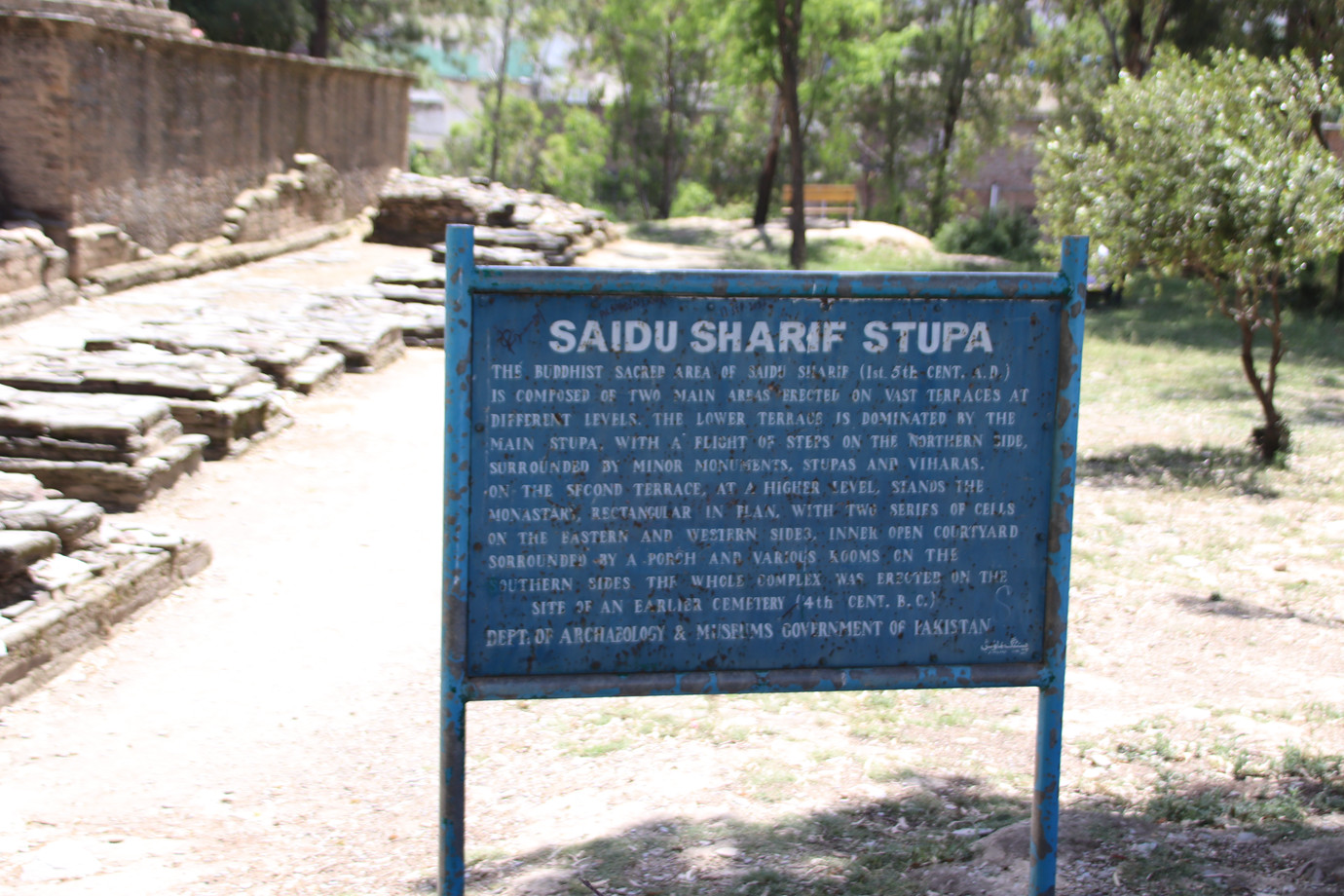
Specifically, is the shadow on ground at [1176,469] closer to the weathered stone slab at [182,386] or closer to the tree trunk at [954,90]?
the weathered stone slab at [182,386]

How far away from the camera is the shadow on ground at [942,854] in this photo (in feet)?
11.0

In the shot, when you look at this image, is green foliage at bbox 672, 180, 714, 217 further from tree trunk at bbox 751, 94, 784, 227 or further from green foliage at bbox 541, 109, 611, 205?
tree trunk at bbox 751, 94, 784, 227

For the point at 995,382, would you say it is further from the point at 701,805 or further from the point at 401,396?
the point at 401,396

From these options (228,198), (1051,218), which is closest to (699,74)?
(228,198)

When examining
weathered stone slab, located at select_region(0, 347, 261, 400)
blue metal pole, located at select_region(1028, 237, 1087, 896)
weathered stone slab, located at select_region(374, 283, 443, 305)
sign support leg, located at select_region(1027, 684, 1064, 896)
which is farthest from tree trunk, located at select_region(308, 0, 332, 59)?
sign support leg, located at select_region(1027, 684, 1064, 896)

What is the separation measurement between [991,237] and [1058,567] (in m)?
27.3

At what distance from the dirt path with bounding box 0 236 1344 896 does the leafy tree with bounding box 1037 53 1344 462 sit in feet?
12.5

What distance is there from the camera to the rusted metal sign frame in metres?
2.65

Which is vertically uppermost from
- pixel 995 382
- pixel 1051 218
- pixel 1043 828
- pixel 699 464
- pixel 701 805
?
pixel 1051 218

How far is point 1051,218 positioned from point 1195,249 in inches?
117

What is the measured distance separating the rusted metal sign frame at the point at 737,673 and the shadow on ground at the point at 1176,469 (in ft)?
22.5

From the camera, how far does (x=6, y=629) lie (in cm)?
505

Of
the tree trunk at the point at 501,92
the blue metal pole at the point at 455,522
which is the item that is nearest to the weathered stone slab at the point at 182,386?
the blue metal pole at the point at 455,522

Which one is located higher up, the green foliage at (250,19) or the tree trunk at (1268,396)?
the green foliage at (250,19)
